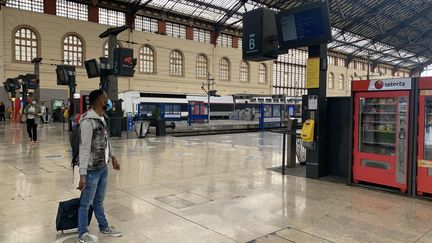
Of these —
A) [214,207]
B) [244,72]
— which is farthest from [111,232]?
[244,72]

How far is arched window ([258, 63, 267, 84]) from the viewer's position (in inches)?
1756

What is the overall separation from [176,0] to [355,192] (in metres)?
29.6

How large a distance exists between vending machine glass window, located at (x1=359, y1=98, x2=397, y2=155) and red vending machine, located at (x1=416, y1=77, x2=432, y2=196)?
42 cm

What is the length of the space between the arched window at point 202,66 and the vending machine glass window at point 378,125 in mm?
32892

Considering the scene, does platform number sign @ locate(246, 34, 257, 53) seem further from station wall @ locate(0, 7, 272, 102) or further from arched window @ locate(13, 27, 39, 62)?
arched window @ locate(13, 27, 39, 62)

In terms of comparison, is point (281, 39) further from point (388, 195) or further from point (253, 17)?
point (388, 195)

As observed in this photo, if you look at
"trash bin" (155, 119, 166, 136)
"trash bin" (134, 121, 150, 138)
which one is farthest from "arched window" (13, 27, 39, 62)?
"trash bin" (134, 121, 150, 138)

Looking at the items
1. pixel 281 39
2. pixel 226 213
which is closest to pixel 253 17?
pixel 281 39

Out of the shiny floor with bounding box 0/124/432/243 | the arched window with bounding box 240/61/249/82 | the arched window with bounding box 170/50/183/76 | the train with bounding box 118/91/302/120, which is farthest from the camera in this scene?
the arched window with bounding box 240/61/249/82

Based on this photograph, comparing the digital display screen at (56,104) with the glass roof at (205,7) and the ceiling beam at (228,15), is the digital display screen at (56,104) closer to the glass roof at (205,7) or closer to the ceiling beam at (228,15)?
the glass roof at (205,7)

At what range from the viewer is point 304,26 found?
649 centimetres

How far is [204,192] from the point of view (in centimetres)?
557

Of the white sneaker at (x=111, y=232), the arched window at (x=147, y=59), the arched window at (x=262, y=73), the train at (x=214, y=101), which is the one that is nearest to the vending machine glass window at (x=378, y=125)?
the white sneaker at (x=111, y=232)

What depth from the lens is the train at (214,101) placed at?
91.2 ft
